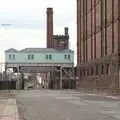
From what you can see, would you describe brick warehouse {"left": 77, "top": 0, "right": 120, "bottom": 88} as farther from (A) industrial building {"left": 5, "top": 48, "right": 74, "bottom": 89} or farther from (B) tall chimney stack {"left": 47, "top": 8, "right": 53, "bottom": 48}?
(B) tall chimney stack {"left": 47, "top": 8, "right": 53, "bottom": 48}

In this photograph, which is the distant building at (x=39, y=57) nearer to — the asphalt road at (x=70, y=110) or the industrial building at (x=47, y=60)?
the industrial building at (x=47, y=60)

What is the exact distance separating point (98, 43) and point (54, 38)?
6317 centimetres

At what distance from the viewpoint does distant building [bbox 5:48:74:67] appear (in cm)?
13925

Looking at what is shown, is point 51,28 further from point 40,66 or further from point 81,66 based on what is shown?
point 81,66

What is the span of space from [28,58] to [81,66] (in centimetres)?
4096

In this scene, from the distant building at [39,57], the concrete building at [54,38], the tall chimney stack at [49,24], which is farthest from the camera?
the concrete building at [54,38]

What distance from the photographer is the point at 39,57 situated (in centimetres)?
14125

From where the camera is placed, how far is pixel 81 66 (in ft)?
335

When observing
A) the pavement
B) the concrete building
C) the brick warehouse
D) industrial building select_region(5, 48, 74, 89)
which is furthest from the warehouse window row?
the concrete building

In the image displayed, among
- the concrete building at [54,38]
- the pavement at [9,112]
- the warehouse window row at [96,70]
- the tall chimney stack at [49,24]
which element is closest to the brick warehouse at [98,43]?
the warehouse window row at [96,70]

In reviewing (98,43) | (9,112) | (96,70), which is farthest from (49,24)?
(9,112)

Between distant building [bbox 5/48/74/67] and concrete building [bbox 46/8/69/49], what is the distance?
6.35m

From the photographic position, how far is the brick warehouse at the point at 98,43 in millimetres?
72375

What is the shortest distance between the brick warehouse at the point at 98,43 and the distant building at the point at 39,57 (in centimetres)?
3195
